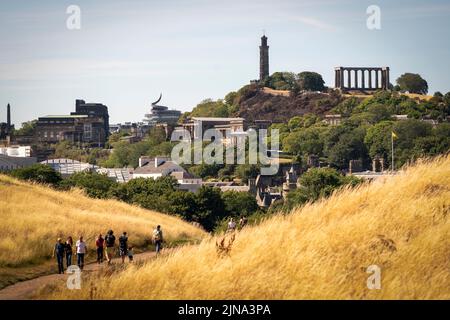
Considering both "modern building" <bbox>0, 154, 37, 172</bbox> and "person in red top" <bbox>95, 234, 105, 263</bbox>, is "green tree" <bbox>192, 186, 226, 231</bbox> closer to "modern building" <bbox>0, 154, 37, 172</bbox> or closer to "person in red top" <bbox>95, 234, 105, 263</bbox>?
"modern building" <bbox>0, 154, 37, 172</bbox>

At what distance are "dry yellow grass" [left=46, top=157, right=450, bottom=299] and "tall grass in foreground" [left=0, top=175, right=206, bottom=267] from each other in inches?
211

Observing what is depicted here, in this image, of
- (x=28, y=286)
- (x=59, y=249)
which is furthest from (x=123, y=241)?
(x=28, y=286)

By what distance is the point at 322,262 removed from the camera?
45.9 ft

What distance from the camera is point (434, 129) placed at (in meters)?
137

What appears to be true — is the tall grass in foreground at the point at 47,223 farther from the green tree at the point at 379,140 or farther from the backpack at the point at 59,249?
the green tree at the point at 379,140

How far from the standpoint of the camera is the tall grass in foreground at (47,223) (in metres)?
21.0

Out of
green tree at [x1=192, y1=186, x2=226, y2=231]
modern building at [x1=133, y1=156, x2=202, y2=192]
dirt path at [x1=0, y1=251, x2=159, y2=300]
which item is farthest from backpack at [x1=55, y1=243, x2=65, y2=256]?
modern building at [x1=133, y1=156, x2=202, y2=192]

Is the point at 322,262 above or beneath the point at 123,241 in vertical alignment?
above

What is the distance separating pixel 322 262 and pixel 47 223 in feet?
36.3

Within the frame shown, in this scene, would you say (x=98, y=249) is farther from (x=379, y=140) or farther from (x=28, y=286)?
(x=379, y=140)

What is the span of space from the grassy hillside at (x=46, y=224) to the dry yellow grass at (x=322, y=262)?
17.5 feet
